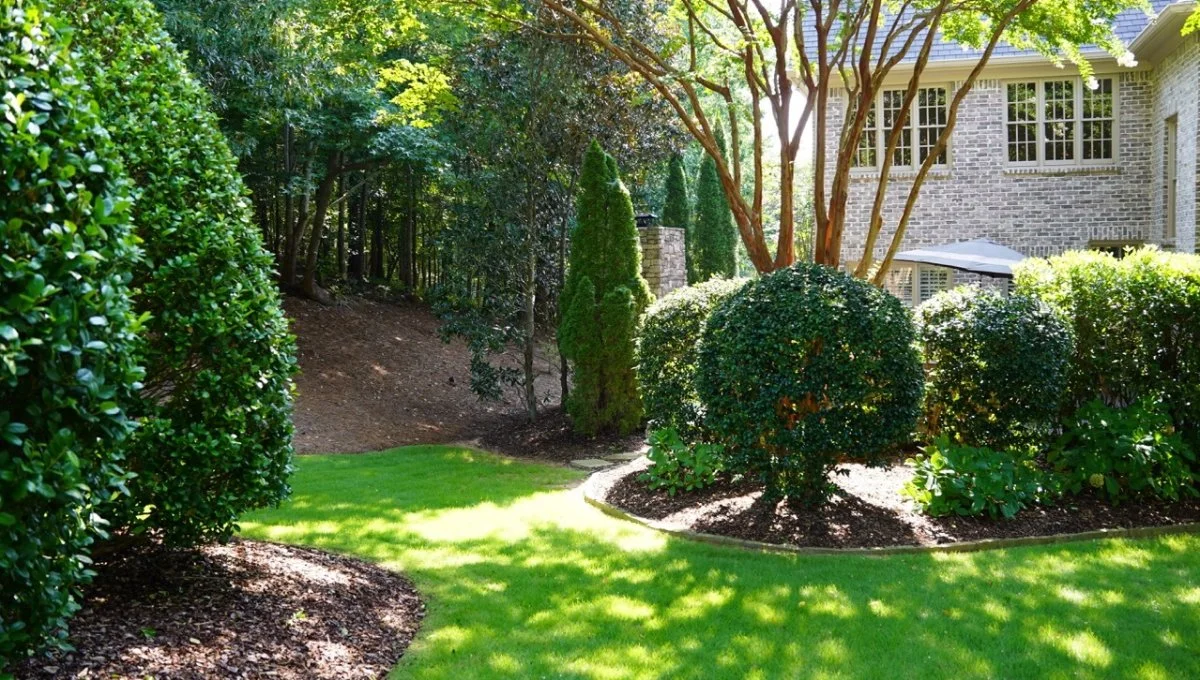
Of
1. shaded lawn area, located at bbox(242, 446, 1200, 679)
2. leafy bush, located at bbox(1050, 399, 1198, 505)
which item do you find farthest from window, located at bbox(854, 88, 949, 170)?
shaded lawn area, located at bbox(242, 446, 1200, 679)

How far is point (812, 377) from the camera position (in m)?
6.74

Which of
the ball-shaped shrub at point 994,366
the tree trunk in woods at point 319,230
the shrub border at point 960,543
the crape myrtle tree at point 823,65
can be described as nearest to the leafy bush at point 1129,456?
the ball-shaped shrub at point 994,366

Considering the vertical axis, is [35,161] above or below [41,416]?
above

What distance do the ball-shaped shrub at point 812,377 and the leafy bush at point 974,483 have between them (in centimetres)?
39

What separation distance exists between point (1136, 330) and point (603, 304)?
6.39m

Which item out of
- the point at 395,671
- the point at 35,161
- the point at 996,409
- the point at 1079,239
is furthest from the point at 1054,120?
the point at 35,161

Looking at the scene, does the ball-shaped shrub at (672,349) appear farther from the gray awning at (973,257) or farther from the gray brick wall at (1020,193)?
the gray brick wall at (1020,193)

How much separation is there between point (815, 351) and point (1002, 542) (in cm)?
174

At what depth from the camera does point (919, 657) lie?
4484mm

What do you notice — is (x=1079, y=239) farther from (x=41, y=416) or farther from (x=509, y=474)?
(x=41, y=416)

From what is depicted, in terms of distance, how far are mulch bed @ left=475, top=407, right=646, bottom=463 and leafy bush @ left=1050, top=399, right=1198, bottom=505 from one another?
549 centimetres

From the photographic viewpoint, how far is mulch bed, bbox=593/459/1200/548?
21.8ft

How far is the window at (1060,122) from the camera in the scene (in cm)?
1753

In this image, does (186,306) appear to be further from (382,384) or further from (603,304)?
(382,384)
